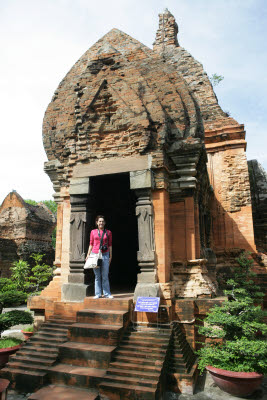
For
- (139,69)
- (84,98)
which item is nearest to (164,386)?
(84,98)

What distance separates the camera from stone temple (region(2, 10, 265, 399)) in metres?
4.50

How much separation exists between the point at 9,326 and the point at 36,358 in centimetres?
173

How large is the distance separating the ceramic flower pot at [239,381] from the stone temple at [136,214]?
0.47 meters

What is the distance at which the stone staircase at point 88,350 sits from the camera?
165 inches

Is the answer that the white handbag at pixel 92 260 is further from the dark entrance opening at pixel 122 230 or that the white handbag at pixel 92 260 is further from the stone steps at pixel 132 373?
the dark entrance opening at pixel 122 230

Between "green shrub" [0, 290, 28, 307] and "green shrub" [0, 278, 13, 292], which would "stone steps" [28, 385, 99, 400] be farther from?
"green shrub" [0, 278, 13, 292]

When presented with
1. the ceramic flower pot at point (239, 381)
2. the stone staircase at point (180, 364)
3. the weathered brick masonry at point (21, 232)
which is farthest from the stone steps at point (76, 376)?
the weathered brick masonry at point (21, 232)

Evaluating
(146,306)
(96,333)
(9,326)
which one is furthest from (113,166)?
(9,326)

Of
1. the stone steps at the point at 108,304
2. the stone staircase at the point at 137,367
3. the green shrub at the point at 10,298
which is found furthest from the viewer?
the green shrub at the point at 10,298

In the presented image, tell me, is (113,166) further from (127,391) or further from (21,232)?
(21,232)

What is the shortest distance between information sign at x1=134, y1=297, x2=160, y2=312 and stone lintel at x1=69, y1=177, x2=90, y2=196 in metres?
2.50

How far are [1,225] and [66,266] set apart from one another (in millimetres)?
12262

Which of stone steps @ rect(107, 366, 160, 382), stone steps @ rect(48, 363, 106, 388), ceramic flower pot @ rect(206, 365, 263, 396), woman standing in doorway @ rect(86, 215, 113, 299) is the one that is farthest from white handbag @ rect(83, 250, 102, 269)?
ceramic flower pot @ rect(206, 365, 263, 396)

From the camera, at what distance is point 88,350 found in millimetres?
4523
